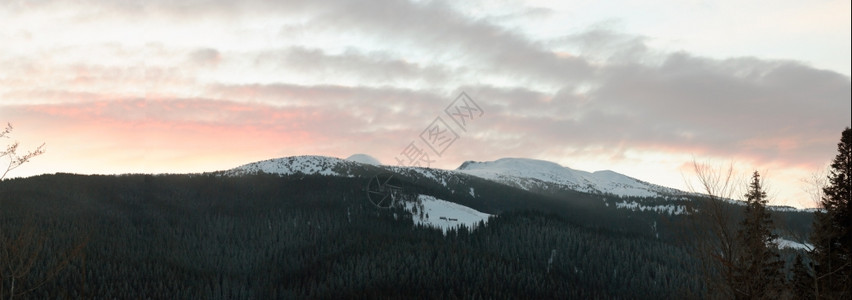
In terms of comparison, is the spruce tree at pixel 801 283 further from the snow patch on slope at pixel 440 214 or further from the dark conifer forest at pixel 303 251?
the snow patch on slope at pixel 440 214

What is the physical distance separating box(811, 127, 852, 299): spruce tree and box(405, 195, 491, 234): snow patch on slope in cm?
12371

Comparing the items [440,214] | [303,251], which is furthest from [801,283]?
[440,214]

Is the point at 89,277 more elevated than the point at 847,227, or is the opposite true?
the point at 847,227

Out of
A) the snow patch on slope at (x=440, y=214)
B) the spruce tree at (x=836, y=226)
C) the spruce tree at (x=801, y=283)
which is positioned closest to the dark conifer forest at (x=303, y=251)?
the snow patch on slope at (x=440, y=214)

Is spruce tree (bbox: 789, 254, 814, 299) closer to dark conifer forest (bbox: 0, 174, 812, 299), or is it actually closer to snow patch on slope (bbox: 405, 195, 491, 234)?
dark conifer forest (bbox: 0, 174, 812, 299)

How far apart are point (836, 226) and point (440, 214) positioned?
144 metres

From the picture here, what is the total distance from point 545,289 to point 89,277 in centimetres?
10489

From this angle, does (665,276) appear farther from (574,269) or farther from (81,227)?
(81,227)

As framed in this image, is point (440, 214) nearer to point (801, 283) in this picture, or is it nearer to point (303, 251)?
point (303, 251)

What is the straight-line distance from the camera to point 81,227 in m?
140

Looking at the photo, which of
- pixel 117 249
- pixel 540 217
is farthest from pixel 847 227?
pixel 117 249

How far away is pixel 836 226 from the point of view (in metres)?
40.9

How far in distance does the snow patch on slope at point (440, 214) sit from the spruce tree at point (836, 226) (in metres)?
124

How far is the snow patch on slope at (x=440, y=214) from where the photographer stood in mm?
170750
